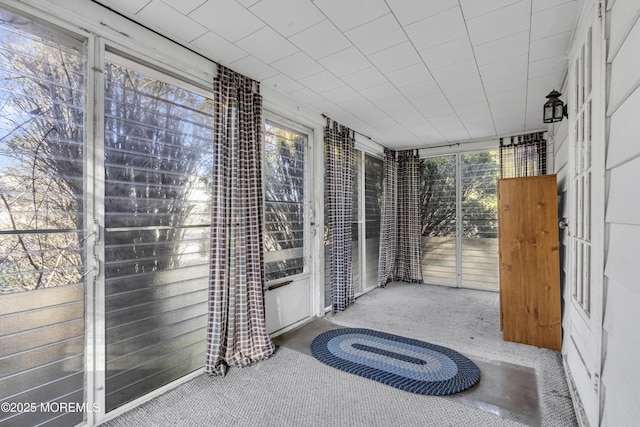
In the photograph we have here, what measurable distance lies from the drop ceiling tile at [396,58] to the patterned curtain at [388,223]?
2802 mm

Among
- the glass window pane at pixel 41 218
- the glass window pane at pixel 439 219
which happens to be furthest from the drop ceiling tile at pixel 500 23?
the glass window pane at pixel 439 219

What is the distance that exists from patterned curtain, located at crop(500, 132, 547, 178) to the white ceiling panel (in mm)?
1125

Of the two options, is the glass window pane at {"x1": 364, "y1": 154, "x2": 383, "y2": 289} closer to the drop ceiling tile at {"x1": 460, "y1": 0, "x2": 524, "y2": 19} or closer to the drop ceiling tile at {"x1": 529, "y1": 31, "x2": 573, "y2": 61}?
the drop ceiling tile at {"x1": 529, "y1": 31, "x2": 573, "y2": 61}

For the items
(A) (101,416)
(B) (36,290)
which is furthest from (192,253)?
(A) (101,416)

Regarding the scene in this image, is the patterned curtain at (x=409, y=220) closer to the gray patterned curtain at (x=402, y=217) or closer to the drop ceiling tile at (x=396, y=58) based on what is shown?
the gray patterned curtain at (x=402, y=217)

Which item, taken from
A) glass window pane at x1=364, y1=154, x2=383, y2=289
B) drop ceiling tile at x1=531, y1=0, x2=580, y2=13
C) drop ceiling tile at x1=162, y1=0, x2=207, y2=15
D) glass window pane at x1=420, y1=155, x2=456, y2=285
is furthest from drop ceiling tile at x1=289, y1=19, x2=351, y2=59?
glass window pane at x1=420, y1=155, x2=456, y2=285

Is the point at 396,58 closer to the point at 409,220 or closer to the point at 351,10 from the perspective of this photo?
the point at 351,10

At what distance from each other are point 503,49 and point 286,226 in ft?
8.10

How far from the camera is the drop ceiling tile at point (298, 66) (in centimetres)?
232

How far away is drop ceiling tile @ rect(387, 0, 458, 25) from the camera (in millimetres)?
1695

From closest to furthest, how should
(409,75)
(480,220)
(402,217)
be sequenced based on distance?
(409,75) → (480,220) → (402,217)

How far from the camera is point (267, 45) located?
7.02 ft

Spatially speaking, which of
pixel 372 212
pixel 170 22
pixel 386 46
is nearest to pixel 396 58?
pixel 386 46

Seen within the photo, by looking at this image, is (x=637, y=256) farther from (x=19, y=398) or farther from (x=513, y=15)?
(x=19, y=398)
